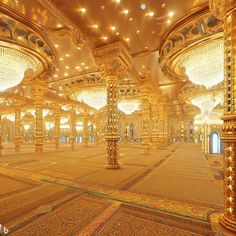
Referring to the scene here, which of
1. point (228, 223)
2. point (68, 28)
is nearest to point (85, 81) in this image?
point (68, 28)

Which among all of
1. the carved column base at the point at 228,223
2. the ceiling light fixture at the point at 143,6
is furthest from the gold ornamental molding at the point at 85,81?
the carved column base at the point at 228,223

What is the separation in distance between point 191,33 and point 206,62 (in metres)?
0.73

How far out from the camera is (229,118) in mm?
1838

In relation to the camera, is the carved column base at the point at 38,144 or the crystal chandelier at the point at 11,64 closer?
the crystal chandelier at the point at 11,64

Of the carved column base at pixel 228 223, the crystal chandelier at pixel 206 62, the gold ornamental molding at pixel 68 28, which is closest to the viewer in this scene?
the carved column base at pixel 228 223

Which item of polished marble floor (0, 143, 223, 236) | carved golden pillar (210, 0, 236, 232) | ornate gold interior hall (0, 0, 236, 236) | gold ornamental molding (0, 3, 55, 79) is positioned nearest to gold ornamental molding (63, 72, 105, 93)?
ornate gold interior hall (0, 0, 236, 236)

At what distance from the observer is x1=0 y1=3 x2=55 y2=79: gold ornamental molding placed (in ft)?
11.5

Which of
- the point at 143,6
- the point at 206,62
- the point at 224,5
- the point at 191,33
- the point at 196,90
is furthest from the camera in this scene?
the point at 196,90

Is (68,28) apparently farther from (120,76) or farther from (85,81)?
(85,81)

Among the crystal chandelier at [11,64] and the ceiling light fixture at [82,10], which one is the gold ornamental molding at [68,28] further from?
the crystal chandelier at [11,64]

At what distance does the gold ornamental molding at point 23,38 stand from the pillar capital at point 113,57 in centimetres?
136

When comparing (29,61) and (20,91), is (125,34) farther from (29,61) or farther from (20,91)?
(20,91)

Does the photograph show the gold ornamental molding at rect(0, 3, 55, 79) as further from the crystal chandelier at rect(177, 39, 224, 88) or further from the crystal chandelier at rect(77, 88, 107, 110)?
the crystal chandelier at rect(177, 39, 224, 88)

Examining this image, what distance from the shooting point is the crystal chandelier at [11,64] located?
4.02 metres
